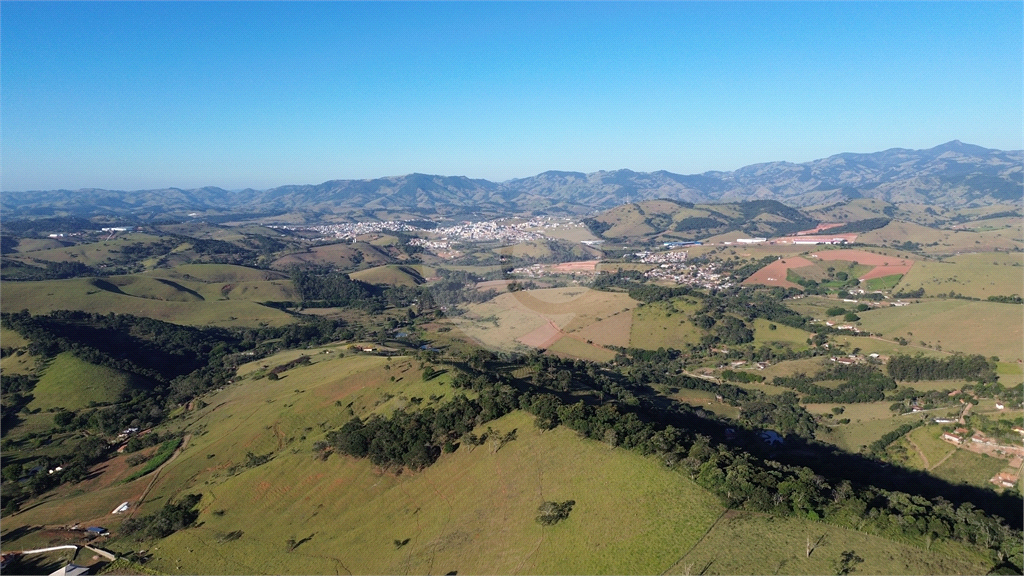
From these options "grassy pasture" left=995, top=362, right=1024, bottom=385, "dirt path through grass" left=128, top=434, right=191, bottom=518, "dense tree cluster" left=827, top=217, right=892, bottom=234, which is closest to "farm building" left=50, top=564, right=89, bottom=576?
"dirt path through grass" left=128, top=434, right=191, bottom=518

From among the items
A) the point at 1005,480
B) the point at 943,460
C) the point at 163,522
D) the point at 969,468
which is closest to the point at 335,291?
the point at 163,522

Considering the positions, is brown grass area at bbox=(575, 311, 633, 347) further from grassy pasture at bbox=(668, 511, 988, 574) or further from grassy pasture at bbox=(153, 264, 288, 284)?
grassy pasture at bbox=(153, 264, 288, 284)

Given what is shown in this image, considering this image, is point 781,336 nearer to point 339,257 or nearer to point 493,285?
point 493,285

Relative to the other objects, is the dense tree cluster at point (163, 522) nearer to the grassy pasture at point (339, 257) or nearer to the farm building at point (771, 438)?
the farm building at point (771, 438)

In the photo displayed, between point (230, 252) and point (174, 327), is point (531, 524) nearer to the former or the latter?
point (174, 327)

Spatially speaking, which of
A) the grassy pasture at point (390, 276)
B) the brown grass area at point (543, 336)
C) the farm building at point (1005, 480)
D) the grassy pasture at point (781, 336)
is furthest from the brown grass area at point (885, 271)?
the grassy pasture at point (390, 276)
